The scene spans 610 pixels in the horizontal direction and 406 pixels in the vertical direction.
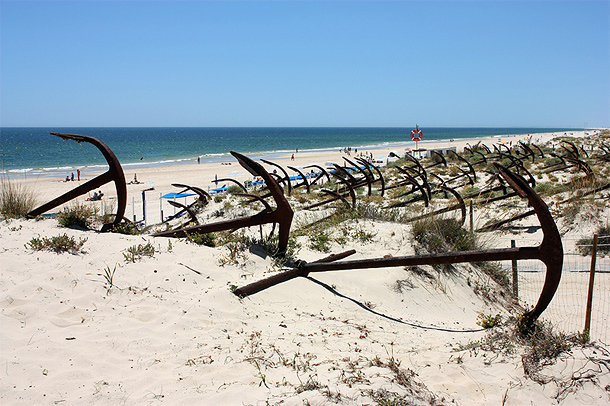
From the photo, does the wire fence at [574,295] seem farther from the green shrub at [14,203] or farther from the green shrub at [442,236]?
the green shrub at [14,203]

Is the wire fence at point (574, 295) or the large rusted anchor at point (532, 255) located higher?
the large rusted anchor at point (532, 255)

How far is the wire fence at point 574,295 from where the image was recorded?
16.0 ft

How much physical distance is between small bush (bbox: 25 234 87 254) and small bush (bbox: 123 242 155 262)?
499 millimetres

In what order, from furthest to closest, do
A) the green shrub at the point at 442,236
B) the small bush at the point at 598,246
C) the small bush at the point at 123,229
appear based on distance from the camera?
1. the small bush at the point at 598,246
2. the green shrub at the point at 442,236
3. the small bush at the point at 123,229

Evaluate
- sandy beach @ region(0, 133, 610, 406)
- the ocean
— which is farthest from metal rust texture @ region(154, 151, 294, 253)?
the ocean

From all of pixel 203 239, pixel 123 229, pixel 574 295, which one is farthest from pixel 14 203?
pixel 574 295

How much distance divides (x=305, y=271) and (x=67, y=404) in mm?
2860

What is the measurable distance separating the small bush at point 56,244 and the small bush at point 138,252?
19.7 inches

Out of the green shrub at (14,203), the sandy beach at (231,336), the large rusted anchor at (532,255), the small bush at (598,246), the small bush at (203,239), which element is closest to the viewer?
the sandy beach at (231,336)

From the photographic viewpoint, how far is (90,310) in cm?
356

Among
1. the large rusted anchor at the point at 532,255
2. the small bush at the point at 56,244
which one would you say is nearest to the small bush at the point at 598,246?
the large rusted anchor at the point at 532,255

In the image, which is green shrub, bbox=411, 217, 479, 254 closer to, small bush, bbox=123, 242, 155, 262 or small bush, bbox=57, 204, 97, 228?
small bush, bbox=123, 242, 155, 262

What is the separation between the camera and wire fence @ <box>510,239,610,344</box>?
488cm

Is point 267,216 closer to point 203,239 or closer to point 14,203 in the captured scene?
point 203,239
